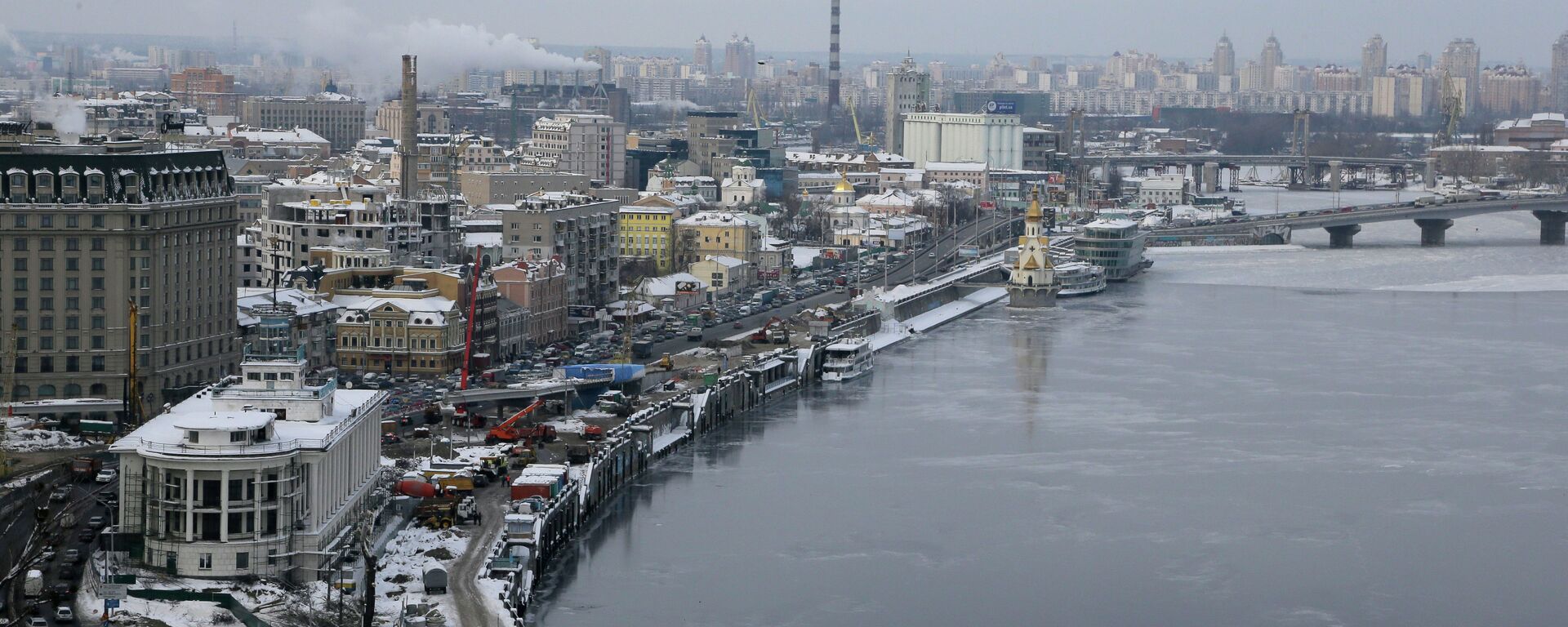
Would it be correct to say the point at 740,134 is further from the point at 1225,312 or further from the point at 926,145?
the point at 1225,312

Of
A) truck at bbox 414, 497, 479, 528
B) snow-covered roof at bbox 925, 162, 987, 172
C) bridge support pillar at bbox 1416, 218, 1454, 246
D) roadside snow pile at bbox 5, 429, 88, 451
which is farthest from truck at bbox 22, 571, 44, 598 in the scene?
snow-covered roof at bbox 925, 162, 987, 172

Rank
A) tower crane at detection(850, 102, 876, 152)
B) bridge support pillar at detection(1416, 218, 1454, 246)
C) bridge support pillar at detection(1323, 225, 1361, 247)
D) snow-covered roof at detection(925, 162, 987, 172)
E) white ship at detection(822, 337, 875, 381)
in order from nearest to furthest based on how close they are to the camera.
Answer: white ship at detection(822, 337, 875, 381) < bridge support pillar at detection(1323, 225, 1361, 247) < bridge support pillar at detection(1416, 218, 1454, 246) < snow-covered roof at detection(925, 162, 987, 172) < tower crane at detection(850, 102, 876, 152)

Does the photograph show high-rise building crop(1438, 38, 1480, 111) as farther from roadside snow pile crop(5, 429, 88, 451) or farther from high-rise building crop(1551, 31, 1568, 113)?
roadside snow pile crop(5, 429, 88, 451)

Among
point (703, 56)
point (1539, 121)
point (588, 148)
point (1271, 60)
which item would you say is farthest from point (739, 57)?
point (588, 148)

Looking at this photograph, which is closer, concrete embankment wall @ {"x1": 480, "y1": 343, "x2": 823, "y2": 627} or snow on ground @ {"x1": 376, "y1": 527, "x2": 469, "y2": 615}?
snow on ground @ {"x1": 376, "y1": 527, "x2": 469, "y2": 615}

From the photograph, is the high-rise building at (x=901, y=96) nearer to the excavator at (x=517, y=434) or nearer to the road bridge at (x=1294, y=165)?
the road bridge at (x=1294, y=165)

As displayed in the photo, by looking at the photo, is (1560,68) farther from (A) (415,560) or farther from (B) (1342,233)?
(A) (415,560)

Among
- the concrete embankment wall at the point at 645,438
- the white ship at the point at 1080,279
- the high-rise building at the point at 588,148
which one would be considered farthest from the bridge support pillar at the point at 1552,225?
the concrete embankment wall at the point at 645,438
